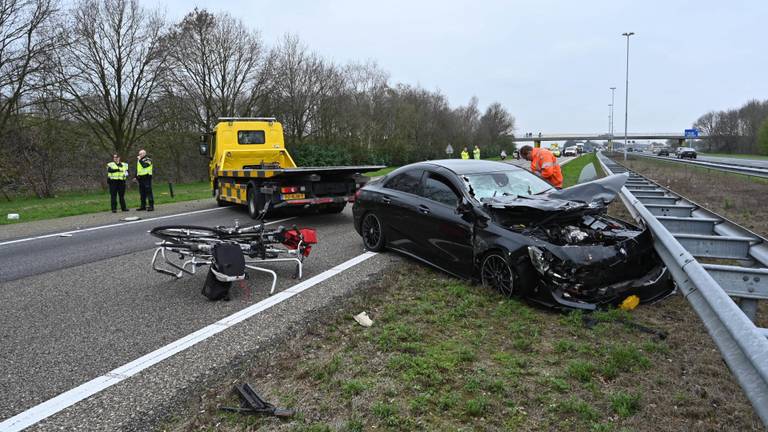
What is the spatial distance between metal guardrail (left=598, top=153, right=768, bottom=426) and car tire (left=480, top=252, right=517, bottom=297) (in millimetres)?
1364

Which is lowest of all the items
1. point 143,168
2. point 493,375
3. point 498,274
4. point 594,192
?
point 493,375

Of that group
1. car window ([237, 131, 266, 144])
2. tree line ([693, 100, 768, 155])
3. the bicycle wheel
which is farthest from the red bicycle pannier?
tree line ([693, 100, 768, 155])

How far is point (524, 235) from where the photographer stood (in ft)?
16.7

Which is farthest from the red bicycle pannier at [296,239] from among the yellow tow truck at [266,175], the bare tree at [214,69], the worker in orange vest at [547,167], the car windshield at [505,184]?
the bare tree at [214,69]

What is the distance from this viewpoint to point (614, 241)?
5102 mm

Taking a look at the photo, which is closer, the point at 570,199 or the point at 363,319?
the point at 363,319

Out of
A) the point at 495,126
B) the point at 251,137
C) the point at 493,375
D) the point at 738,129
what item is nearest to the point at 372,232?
the point at 493,375

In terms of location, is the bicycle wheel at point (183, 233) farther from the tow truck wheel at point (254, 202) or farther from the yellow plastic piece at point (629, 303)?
the tow truck wheel at point (254, 202)

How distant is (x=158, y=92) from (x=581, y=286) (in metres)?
31.5

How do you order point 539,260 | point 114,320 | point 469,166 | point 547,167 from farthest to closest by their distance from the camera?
point 547,167
point 469,166
point 114,320
point 539,260

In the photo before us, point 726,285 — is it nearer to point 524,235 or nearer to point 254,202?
point 524,235

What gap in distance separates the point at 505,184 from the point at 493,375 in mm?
3438

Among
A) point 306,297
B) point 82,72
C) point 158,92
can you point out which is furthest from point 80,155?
point 306,297

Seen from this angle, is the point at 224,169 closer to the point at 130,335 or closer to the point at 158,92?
the point at 130,335
